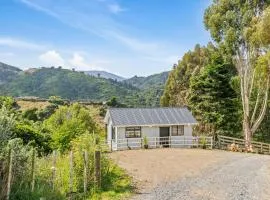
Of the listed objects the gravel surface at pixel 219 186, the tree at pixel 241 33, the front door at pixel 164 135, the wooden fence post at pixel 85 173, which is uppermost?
the tree at pixel 241 33

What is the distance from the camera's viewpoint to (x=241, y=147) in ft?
127

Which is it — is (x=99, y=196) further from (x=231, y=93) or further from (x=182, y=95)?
(x=182, y=95)

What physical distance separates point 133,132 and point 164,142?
3200 millimetres

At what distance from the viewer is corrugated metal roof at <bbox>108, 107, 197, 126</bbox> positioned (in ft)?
125

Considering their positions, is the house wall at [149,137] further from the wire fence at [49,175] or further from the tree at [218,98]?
the wire fence at [49,175]

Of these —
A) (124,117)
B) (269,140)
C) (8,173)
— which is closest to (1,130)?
(8,173)

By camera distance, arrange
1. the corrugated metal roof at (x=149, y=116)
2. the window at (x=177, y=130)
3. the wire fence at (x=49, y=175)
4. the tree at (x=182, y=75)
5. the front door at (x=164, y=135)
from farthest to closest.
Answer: the tree at (x=182, y=75) → the window at (x=177, y=130) → the front door at (x=164, y=135) → the corrugated metal roof at (x=149, y=116) → the wire fence at (x=49, y=175)

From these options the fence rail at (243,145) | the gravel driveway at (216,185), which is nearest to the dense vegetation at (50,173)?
the gravel driveway at (216,185)

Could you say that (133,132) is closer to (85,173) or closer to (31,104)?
(85,173)

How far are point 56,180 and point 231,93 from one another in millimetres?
34796

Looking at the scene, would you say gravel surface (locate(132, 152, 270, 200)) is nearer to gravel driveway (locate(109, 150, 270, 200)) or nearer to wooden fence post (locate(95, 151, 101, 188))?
gravel driveway (locate(109, 150, 270, 200))

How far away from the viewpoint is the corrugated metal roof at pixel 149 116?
125ft

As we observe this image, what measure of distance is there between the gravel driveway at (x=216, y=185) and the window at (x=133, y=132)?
14005mm

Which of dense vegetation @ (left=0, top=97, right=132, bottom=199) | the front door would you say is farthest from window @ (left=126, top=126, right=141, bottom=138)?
dense vegetation @ (left=0, top=97, right=132, bottom=199)
